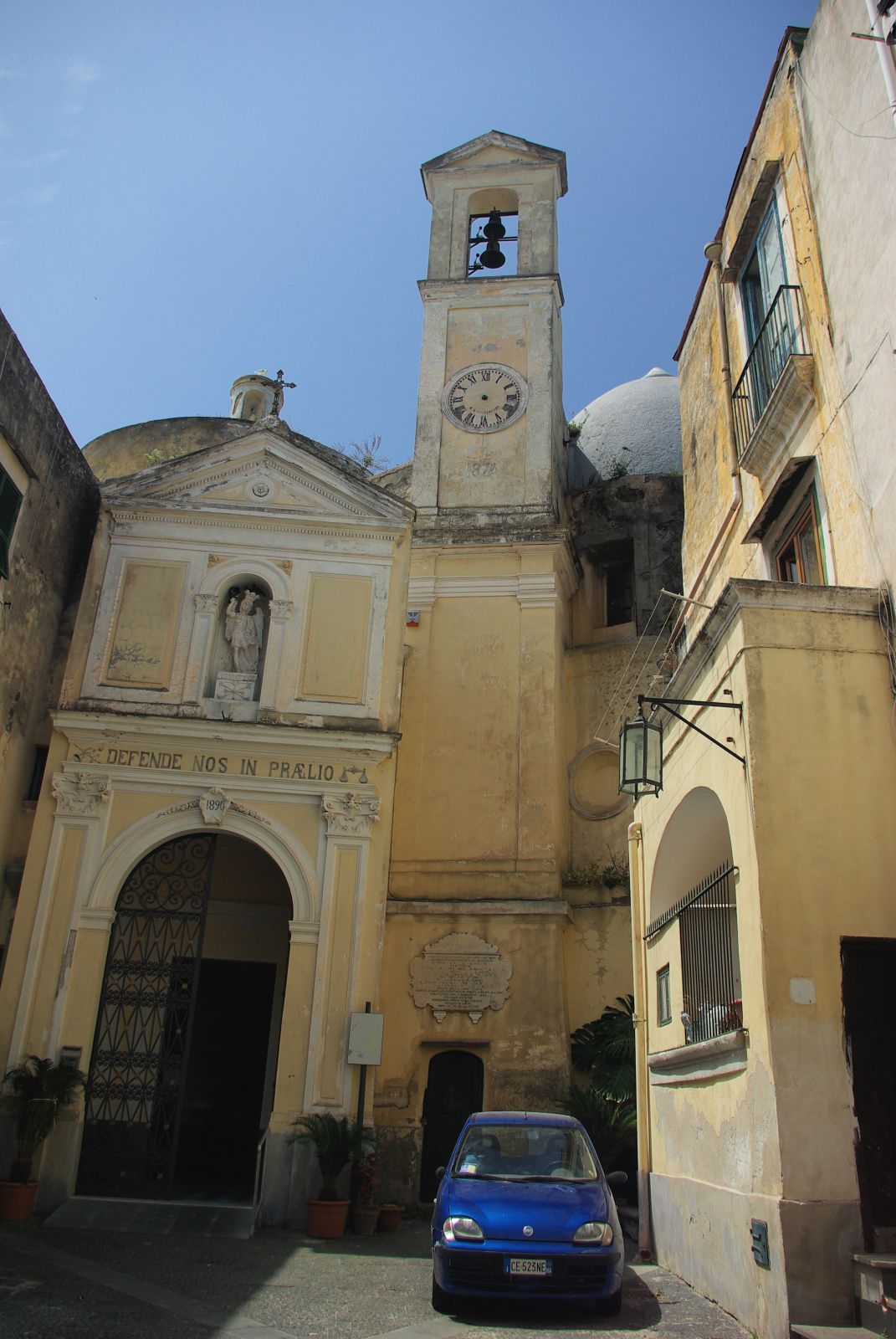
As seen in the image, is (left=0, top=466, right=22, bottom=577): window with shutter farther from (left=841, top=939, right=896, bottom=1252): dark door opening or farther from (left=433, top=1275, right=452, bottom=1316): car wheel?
(left=841, top=939, right=896, bottom=1252): dark door opening

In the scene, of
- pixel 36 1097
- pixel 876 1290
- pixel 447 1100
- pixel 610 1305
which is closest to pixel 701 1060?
pixel 610 1305

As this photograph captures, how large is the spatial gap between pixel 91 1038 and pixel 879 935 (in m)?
9.85

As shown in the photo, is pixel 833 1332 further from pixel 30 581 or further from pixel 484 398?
pixel 484 398

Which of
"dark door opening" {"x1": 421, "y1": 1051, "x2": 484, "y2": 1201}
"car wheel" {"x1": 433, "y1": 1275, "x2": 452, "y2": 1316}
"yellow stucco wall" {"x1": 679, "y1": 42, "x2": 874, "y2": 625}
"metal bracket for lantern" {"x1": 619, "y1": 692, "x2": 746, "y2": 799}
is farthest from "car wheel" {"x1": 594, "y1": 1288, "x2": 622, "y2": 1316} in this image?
"dark door opening" {"x1": 421, "y1": 1051, "x2": 484, "y2": 1201}

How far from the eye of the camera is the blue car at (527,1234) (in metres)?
7.85

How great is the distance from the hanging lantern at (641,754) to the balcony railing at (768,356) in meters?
3.49

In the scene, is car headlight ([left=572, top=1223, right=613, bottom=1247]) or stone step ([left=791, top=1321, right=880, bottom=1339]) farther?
car headlight ([left=572, top=1223, right=613, bottom=1247])

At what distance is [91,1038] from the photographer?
13.4m

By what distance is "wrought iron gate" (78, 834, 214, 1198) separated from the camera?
13148mm

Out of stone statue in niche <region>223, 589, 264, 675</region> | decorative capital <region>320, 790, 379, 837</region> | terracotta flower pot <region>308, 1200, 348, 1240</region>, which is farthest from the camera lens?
stone statue in niche <region>223, 589, 264, 675</region>

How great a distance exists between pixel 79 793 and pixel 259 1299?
757 cm

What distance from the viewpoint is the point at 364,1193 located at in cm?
1262

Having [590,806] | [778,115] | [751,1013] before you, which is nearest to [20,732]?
[590,806]

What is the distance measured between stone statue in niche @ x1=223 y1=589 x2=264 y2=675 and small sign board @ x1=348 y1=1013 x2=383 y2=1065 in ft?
17.2
